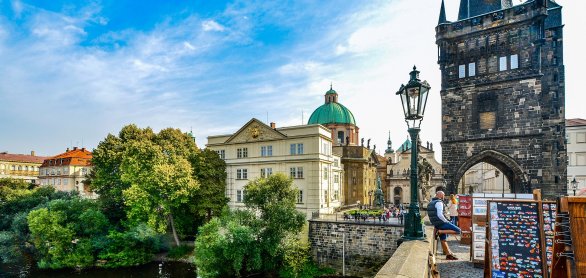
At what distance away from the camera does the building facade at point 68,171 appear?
57125mm

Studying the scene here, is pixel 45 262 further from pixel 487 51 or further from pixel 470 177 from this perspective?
pixel 470 177

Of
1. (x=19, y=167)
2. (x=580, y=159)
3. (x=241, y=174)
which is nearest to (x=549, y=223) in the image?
(x=241, y=174)

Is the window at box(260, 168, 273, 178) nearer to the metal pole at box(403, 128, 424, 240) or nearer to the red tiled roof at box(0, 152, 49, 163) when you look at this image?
the metal pole at box(403, 128, 424, 240)

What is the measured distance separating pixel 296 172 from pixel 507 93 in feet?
60.7

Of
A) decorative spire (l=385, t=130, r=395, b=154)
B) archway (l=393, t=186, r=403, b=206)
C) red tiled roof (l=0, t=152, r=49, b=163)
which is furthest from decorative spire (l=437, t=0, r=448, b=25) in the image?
red tiled roof (l=0, t=152, r=49, b=163)

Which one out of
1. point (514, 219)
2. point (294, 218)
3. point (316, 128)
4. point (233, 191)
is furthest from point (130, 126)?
point (514, 219)

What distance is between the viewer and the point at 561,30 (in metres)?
23.7

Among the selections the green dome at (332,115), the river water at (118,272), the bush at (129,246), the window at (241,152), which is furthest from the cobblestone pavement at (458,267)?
the green dome at (332,115)

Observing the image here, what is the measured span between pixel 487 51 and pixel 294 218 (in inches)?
711

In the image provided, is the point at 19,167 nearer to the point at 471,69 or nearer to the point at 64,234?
the point at 64,234

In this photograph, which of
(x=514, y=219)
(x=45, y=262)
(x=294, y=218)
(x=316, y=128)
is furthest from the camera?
(x=316, y=128)

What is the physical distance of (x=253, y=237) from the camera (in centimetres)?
2306

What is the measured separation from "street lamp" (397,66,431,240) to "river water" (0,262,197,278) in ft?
75.4

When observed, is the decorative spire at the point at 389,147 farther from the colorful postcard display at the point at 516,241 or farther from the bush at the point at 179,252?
the colorful postcard display at the point at 516,241
